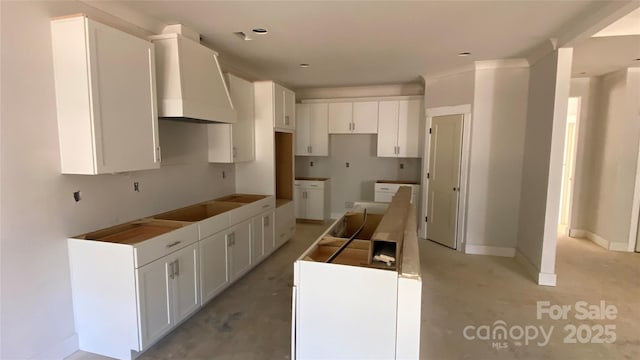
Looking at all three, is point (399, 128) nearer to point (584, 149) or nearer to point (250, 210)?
point (584, 149)

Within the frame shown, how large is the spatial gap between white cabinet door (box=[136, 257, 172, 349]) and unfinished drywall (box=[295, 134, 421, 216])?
4519 mm

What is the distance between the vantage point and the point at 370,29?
121 inches

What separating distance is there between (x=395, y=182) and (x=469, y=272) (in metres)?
2.37

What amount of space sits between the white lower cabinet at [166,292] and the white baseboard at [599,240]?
223 inches

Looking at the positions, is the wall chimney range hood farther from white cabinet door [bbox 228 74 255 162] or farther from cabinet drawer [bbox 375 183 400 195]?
cabinet drawer [bbox 375 183 400 195]

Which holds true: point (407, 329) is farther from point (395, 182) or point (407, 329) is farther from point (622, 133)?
point (622, 133)

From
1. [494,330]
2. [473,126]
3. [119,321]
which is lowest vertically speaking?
[494,330]

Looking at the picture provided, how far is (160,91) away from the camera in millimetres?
2760

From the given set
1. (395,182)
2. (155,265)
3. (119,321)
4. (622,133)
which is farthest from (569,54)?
(119,321)

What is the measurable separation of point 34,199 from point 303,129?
473 cm

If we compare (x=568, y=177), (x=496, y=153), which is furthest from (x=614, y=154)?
(x=496, y=153)

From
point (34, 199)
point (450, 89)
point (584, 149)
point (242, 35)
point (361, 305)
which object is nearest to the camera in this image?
point (361, 305)

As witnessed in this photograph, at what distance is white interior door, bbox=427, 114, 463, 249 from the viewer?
15.5ft

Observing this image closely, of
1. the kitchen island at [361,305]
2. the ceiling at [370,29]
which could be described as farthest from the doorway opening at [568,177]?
the kitchen island at [361,305]
